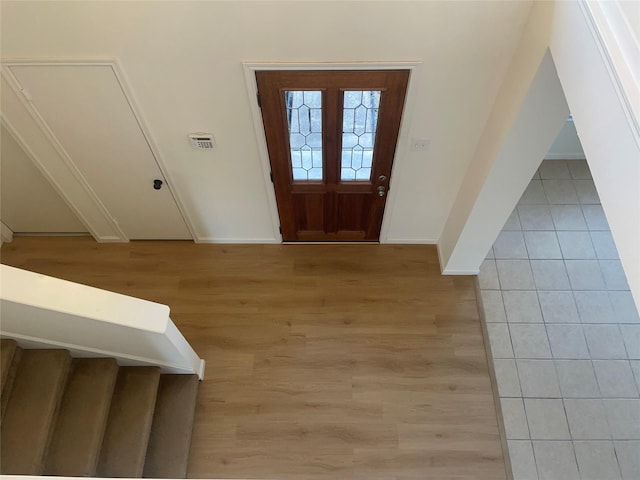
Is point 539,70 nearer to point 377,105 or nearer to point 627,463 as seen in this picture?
point 377,105

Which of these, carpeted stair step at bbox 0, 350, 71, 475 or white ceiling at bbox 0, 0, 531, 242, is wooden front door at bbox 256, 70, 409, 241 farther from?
carpeted stair step at bbox 0, 350, 71, 475

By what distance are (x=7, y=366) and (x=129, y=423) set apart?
2.64 ft

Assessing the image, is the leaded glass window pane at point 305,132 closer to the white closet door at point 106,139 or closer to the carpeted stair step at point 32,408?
the white closet door at point 106,139

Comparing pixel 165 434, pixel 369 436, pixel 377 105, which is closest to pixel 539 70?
pixel 377 105

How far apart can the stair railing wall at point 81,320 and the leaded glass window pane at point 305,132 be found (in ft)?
4.61

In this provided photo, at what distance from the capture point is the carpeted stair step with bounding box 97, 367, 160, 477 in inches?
115

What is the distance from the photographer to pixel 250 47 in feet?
8.42

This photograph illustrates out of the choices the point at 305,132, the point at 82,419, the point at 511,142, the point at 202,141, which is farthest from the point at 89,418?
the point at 511,142

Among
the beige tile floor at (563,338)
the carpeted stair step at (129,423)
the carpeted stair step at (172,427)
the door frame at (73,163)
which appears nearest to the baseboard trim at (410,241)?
the beige tile floor at (563,338)

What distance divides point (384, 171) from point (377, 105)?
598mm

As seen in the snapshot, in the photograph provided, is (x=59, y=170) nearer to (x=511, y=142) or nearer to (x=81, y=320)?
(x=81, y=320)

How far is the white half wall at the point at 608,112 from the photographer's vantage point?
1.56 m

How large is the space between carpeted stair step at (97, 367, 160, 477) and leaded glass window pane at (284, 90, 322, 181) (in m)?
1.77

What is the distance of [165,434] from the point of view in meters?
3.21
